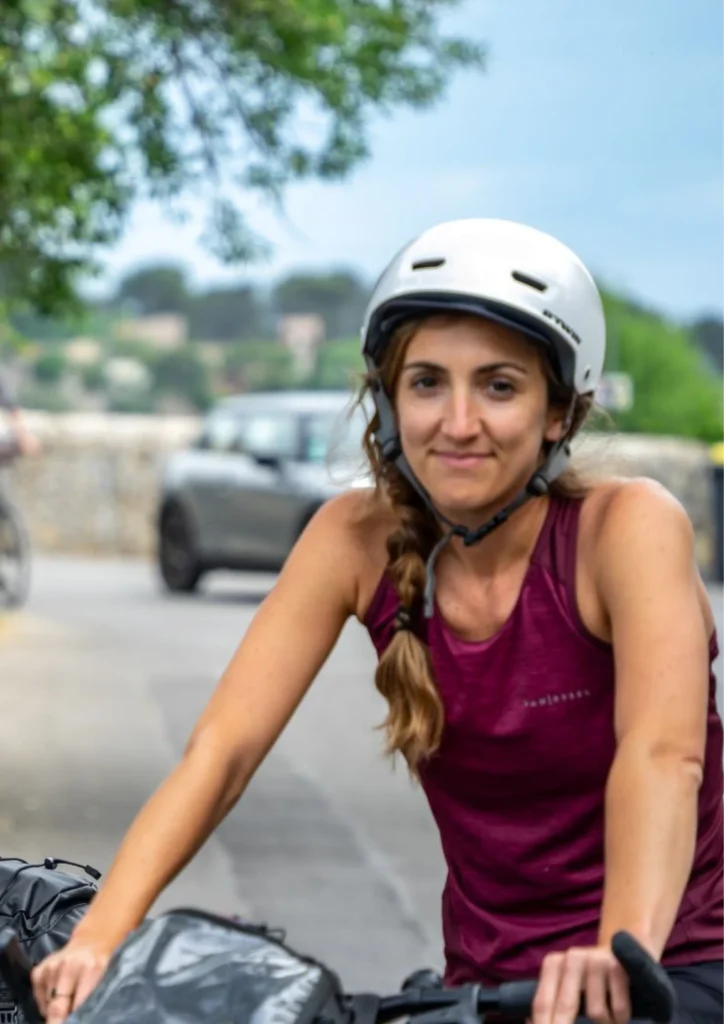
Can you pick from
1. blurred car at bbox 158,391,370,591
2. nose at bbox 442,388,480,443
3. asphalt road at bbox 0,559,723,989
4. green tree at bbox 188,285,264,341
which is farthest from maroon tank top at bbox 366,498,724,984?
green tree at bbox 188,285,264,341

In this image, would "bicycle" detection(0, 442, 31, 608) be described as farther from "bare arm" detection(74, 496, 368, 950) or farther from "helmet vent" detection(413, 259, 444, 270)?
"helmet vent" detection(413, 259, 444, 270)

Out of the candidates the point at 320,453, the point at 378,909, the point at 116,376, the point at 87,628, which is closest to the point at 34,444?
the point at 87,628

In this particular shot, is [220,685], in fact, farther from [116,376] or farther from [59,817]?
[116,376]

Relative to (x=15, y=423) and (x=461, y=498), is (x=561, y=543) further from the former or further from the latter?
(x=15, y=423)

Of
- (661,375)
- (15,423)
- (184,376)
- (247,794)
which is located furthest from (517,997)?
(661,375)

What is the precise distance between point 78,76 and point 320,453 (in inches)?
500

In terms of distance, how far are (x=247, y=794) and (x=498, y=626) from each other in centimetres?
765

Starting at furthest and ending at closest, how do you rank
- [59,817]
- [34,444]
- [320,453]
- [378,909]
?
[320,453], [34,444], [59,817], [378,909]

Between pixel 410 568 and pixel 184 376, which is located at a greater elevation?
pixel 410 568

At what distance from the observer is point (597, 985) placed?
7.30ft

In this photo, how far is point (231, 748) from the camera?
2896 mm

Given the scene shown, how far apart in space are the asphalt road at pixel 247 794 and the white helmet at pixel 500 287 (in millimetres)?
818

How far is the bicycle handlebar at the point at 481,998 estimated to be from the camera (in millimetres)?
2160

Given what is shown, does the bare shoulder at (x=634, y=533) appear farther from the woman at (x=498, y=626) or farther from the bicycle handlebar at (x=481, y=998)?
the bicycle handlebar at (x=481, y=998)
